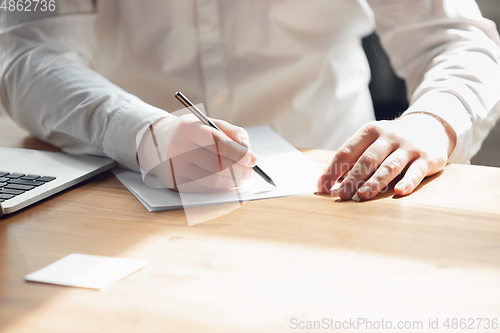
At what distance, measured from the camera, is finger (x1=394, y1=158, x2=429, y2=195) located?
0.54 metres

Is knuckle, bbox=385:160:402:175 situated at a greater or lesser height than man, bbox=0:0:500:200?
lesser

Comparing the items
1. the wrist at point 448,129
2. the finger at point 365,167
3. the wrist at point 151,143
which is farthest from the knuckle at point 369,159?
the wrist at point 151,143

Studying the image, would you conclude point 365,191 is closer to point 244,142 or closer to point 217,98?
point 244,142

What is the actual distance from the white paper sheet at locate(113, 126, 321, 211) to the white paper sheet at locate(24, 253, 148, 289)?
119 mm

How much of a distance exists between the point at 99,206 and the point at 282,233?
0.75ft

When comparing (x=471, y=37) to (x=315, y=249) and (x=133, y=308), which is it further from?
(x=133, y=308)

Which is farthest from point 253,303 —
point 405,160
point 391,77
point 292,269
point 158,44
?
point 391,77

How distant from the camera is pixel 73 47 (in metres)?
0.88

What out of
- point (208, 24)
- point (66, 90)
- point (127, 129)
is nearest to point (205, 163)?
point (127, 129)

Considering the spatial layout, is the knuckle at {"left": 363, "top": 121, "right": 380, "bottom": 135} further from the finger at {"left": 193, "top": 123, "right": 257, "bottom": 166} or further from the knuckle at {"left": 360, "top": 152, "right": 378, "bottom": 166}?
the finger at {"left": 193, "top": 123, "right": 257, "bottom": 166}

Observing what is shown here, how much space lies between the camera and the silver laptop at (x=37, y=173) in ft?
1.76

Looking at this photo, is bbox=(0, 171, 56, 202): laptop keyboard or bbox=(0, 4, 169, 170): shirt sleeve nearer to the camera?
bbox=(0, 171, 56, 202): laptop keyboard

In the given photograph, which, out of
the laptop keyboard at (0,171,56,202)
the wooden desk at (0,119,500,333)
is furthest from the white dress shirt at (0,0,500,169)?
the wooden desk at (0,119,500,333)

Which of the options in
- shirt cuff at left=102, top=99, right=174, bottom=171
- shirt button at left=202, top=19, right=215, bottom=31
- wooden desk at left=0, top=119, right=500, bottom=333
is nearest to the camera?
wooden desk at left=0, top=119, right=500, bottom=333
